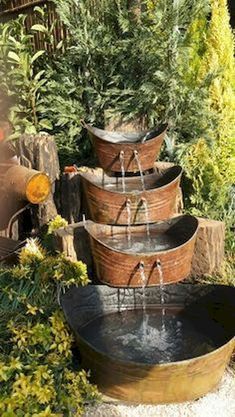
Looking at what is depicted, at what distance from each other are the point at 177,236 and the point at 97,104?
2042mm

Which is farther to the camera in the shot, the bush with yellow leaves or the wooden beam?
the wooden beam

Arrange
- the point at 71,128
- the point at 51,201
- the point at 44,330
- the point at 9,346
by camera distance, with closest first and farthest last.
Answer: the point at 44,330
the point at 9,346
the point at 51,201
the point at 71,128

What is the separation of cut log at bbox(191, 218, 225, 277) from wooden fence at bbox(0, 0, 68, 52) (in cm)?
361

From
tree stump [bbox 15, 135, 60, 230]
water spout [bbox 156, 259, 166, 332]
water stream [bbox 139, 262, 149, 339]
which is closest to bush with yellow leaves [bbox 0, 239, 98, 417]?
water stream [bbox 139, 262, 149, 339]

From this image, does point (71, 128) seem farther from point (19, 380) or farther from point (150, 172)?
point (19, 380)

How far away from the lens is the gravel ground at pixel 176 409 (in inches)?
121

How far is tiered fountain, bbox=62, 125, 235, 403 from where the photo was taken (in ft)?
9.94

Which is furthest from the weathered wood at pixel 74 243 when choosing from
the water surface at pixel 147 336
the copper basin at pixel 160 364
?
the water surface at pixel 147 336

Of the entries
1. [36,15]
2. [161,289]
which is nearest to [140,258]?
[161,289]

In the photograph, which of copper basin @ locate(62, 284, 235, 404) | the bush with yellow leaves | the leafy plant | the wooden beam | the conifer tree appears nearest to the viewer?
the bush with yellow leaves

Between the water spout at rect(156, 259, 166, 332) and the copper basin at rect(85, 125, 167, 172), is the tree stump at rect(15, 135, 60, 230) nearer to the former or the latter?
the copper basin at rect(85, 125, 167, 172)

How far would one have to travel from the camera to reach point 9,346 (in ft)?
11.2

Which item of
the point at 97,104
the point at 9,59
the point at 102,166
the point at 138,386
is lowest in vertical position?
the point at 138,386

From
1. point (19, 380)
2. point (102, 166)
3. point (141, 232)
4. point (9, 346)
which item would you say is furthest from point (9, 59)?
point (19, 380)
